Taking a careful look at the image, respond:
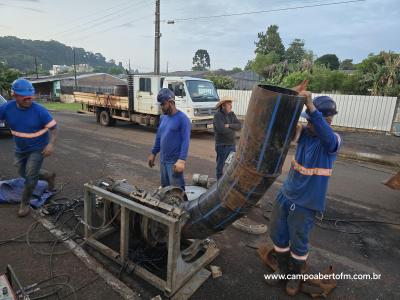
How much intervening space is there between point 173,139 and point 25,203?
2.51 m

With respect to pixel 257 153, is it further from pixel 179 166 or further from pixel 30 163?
pixel 30 163

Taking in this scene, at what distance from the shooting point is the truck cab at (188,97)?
1197cm

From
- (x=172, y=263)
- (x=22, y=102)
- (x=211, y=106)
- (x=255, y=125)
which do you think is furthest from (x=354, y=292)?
(x=211, y=106)

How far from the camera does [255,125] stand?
2.36 meters

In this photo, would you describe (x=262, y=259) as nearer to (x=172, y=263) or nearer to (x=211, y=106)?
(x=172, y=263)

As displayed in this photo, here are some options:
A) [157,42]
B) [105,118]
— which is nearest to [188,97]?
[105,118]

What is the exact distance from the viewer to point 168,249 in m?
2.85

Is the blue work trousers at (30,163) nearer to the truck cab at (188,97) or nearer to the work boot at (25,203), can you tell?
the work boot at (25,203)

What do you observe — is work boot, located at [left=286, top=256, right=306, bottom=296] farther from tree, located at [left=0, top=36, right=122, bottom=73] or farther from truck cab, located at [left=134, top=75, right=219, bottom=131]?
tree, located at [left=0, top=36, right=122, bottom=73]

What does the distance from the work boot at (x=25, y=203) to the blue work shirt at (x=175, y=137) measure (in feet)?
6.94

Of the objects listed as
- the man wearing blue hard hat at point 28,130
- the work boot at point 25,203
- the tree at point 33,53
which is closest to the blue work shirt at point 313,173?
the man wearing blue hard hat at point 28,130

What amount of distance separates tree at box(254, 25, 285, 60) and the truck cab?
144 feet

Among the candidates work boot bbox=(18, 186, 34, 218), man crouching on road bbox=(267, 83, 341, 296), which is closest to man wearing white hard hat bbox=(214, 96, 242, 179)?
man crouching on road bbox=(267, 83, 341, 296)

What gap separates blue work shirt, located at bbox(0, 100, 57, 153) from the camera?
4273 mm
